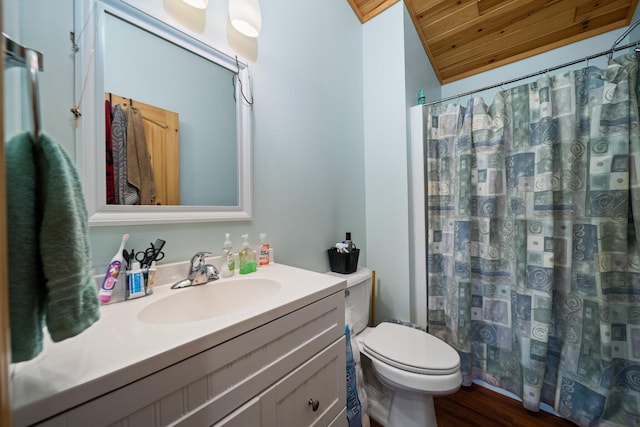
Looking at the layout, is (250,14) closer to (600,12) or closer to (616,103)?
(616,103)

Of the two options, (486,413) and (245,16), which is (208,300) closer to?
(245,16)

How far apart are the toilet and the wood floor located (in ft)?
0.56

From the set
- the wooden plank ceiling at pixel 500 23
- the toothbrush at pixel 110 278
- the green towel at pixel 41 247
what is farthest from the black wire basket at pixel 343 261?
the wooden plank ceiling at pixel 500 23

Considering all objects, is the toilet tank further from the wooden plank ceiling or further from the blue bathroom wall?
the wooden plank ceiling

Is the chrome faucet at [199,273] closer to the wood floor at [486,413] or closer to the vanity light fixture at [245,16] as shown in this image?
the vanity light fixture at [245,16]

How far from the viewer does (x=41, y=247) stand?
292 mm

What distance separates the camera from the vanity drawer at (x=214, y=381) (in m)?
0.38

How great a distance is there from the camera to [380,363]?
3.54ft

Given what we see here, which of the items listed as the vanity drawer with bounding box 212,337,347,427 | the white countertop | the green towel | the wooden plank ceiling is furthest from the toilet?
the wooden plank ceiling

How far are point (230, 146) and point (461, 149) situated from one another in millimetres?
1384

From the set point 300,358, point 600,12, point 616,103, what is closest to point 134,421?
point 300,358

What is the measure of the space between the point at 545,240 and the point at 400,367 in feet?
3.36

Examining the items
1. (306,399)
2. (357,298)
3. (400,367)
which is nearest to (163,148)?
(306,399)

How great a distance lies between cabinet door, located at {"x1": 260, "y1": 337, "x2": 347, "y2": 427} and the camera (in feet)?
2.00
